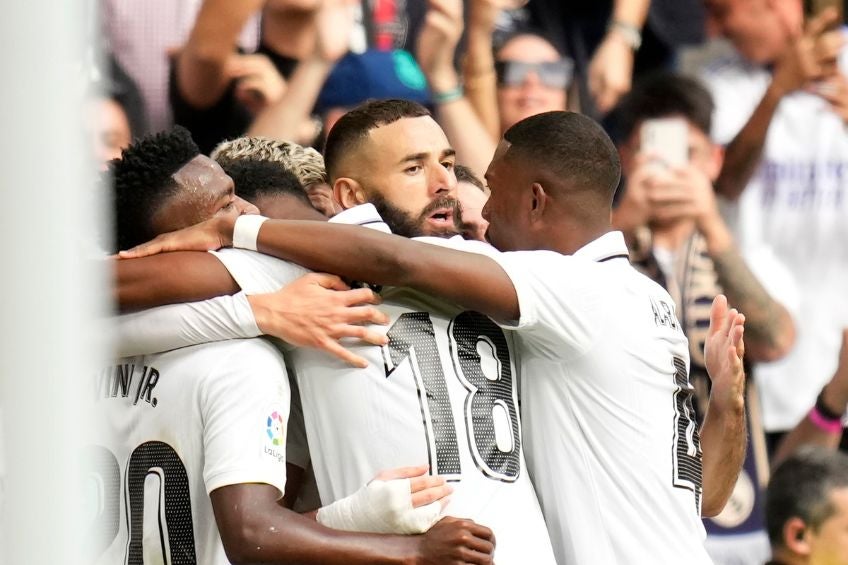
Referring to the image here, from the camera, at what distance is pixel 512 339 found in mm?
3021

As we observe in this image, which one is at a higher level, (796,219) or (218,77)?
(218,77)

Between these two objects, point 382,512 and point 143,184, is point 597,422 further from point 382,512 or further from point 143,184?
point 143,184

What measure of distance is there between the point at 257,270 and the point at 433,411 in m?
0.47

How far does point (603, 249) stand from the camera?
3.03m

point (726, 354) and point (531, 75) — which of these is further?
point (531, 75)

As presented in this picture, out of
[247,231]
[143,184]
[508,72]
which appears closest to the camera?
[247,231]

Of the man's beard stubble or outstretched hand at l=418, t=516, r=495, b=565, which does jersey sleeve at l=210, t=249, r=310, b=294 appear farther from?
outstretched hand at l=418, t=516, r=495, b=565

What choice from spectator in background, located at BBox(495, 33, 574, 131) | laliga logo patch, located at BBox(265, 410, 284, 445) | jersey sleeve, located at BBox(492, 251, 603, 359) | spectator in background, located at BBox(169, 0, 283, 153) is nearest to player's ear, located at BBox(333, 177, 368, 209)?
jersey sleeve, located at BBox(492, 251, 603, 359)

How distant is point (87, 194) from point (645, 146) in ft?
14.8

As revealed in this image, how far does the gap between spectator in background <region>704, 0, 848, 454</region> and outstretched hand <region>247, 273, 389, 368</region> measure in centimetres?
336

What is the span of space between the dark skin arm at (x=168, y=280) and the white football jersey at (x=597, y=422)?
1.92 feet

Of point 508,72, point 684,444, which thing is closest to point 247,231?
point 684,444

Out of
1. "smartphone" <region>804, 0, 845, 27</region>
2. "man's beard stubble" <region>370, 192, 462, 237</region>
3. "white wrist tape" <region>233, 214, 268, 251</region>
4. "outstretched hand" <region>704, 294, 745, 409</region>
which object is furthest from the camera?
"smartphone" <region>804, 0, 845, 27</region>

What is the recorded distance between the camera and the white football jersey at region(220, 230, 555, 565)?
2.79 m
